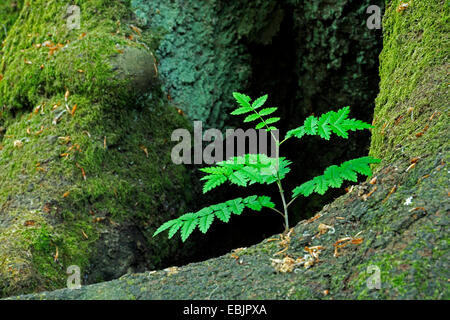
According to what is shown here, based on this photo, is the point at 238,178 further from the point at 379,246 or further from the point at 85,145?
the point at 85,145

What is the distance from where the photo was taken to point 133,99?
449cm

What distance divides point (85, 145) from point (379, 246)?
109 inches

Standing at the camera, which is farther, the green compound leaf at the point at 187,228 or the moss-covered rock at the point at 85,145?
the moss-covered rock at the point at 85,145

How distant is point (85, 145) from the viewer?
163 inches

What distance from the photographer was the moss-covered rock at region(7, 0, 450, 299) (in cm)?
195

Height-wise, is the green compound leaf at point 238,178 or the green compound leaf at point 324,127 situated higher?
the green compound leaf at point 324,127

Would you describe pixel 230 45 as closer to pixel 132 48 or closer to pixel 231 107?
pixel 231 107

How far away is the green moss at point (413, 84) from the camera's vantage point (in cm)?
262
